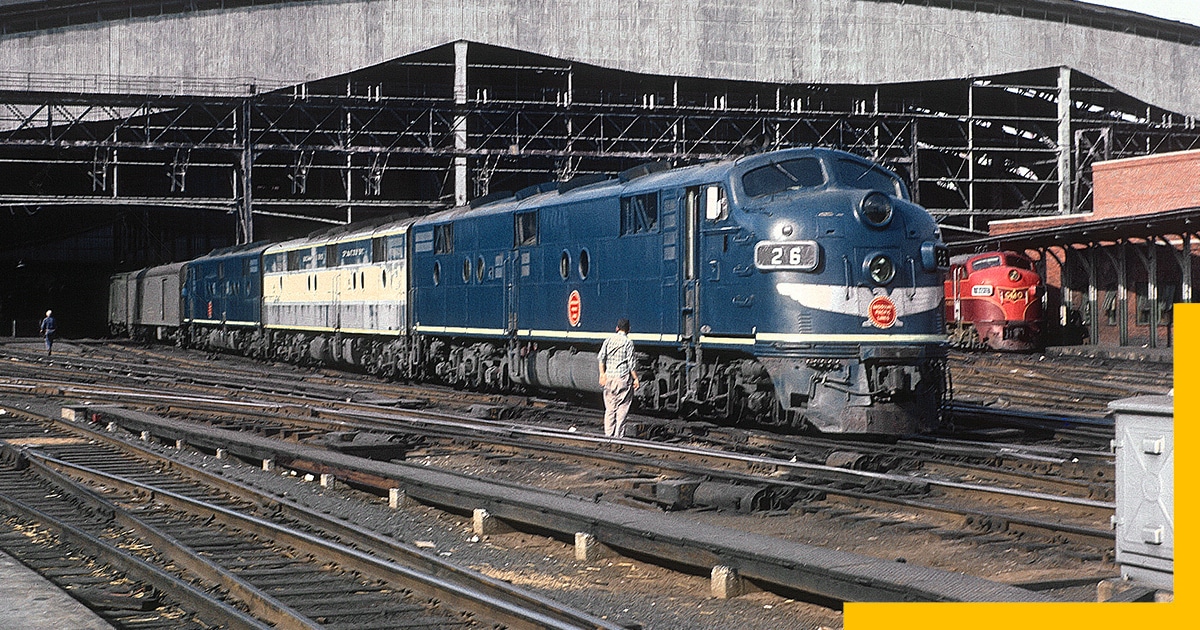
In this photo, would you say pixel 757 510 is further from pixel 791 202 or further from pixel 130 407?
pixel 130 407

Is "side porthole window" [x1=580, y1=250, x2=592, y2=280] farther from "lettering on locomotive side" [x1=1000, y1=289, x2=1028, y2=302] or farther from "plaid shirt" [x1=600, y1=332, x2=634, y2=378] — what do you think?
"lettering on locomotive side" [x1=1000, y1=289, x2=1028, y2=302]

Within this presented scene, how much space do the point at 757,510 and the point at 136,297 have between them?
51.1m

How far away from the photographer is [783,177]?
17.8m

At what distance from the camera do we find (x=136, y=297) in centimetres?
5825

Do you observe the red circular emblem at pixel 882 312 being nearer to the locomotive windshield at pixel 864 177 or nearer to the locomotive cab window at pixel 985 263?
the locomotive windshield at pixel 864 177

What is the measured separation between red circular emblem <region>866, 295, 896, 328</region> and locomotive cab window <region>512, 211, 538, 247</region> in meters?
7.86

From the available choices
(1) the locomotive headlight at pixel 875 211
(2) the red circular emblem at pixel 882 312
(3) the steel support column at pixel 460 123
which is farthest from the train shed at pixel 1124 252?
(2) the red circular emblem at pixel 882 312

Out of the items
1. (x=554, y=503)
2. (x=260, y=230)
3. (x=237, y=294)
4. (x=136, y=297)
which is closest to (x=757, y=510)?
(x=554, y=503)

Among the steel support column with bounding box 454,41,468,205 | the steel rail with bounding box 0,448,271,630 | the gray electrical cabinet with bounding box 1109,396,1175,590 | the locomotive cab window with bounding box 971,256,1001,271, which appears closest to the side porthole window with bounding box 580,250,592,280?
the steel rail with bounding box 0,448,271,630

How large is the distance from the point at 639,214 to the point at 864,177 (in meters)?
3.50

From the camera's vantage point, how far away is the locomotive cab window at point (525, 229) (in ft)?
75.8

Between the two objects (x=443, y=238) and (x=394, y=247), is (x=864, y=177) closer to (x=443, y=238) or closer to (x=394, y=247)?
(x=443, y=238)

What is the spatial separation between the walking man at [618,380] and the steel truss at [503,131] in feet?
99.2

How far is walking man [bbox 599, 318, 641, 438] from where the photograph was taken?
17391 mm
